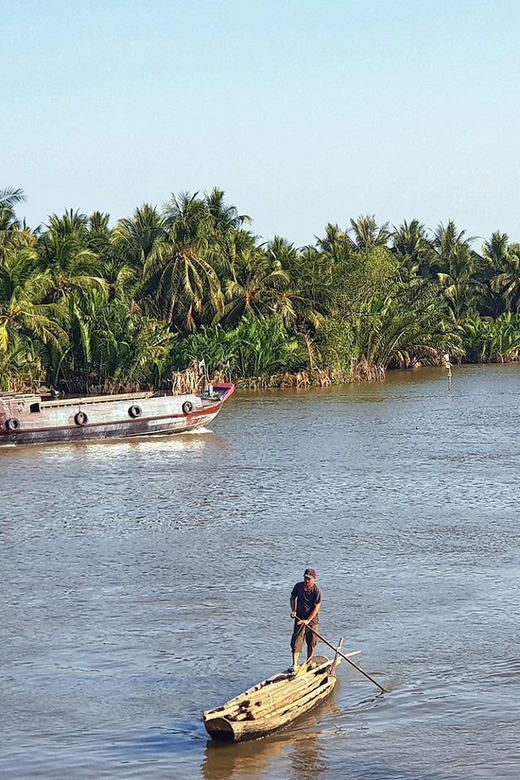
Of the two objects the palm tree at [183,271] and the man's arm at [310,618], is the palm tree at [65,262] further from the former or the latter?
the man's arm at [310,618]

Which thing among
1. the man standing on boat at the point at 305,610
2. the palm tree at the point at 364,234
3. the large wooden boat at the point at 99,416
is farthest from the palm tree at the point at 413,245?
the man standing on boat at the point at 305,610

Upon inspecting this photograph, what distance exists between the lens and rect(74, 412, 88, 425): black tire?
3803 cm

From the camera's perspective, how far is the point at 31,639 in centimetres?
1638

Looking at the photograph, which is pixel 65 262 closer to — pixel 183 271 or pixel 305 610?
pixel 183 271

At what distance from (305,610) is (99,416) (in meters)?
25.2

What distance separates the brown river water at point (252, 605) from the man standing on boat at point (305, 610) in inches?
35.2

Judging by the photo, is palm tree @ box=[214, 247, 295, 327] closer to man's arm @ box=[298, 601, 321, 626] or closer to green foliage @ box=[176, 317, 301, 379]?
green foliage @ box=[176, 317, 301, 379]

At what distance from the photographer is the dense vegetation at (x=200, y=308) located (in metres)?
49.5

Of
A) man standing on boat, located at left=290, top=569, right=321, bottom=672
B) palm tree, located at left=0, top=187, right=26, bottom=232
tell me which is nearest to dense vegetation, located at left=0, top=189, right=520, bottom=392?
palm tree, located at left=0, top=187, right=26, bottom=232

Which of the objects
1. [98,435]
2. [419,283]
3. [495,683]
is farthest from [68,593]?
[419,283]

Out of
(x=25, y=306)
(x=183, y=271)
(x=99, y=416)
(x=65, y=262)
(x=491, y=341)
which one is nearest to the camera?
(x=99, y=416)

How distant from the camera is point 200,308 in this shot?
58.5m

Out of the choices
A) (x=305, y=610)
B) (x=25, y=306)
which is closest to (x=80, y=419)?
(x=25, y=306)

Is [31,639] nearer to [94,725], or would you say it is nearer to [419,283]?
[94,725]
